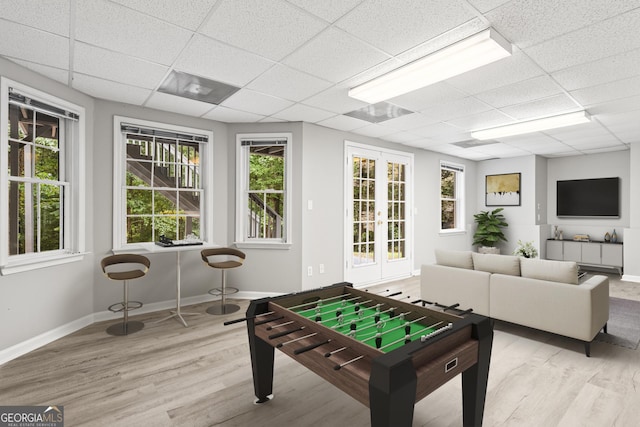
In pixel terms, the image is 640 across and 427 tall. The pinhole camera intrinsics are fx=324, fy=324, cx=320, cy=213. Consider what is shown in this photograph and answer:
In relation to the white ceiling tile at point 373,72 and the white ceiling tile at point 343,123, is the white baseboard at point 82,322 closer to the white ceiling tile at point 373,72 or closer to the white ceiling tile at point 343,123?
the white ceiling tile at point 343,123

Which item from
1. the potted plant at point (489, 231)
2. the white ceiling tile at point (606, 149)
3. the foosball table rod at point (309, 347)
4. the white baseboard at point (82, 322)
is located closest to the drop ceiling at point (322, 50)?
the foosball table rod at point (309, 347)

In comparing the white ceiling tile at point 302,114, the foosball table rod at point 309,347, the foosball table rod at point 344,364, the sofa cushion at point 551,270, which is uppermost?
the white ceiling tile at point 302,114

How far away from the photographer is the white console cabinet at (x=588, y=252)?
6.34 meters

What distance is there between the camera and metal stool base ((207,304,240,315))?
4062 mm

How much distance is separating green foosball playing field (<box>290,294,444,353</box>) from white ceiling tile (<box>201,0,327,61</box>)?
1923mm

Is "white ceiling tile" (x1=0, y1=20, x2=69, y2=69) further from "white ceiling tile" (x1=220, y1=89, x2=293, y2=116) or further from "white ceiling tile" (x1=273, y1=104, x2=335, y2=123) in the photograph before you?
"white ceiling tile" (x1=273, y1=104, x2=335, y2=123)

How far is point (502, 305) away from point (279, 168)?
11.0ft

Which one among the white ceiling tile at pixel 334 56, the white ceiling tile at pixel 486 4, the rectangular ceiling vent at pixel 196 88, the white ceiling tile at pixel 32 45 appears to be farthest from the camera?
the rectangular ceiling vent at pixel 196 88

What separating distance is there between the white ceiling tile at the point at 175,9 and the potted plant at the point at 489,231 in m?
7.28

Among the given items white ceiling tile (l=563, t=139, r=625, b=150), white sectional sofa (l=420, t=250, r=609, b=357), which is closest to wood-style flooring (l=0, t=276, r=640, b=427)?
white sectional sofa (l=420, t=250, r=609, b=357)

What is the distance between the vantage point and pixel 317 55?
2717 mm

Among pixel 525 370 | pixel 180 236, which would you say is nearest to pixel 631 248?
pixel 525 370

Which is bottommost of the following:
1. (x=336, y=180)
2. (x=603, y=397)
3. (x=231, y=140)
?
(x=603, y=397)

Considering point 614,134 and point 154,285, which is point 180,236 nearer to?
point 154,285
